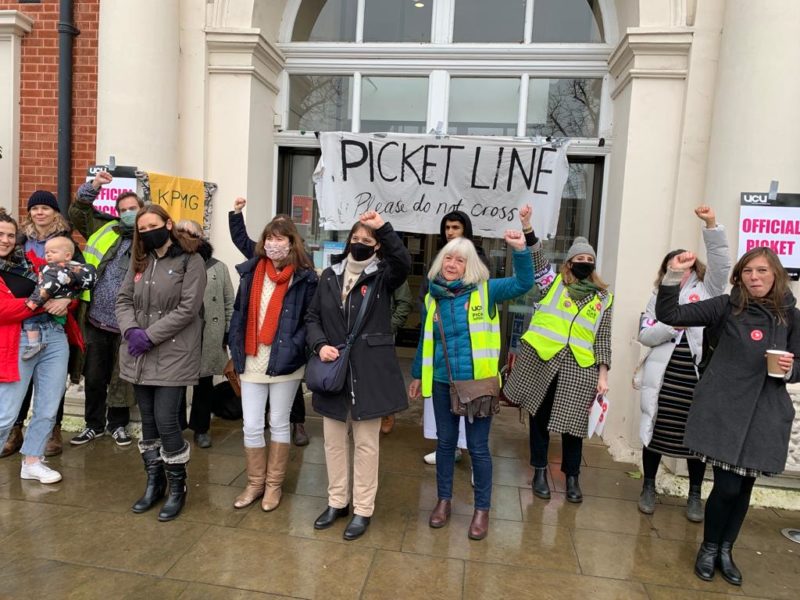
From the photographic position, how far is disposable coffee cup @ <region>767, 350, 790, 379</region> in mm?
2760

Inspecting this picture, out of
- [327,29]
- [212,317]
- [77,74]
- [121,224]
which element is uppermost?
[327,29]

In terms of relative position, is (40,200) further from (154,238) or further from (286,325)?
(286,325)

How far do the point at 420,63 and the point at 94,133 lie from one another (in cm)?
333

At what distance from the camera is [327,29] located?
603 centimetres

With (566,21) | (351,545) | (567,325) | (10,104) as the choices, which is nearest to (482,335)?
(567,325)

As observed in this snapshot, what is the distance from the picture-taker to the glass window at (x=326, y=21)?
5977mm

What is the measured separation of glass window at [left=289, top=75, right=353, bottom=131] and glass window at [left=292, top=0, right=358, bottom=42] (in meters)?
0.43

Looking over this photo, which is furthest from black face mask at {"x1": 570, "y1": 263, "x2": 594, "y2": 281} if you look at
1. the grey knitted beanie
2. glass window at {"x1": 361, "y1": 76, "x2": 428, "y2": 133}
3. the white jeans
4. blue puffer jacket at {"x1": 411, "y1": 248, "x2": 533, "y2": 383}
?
glass window at {"x1": 361, "y1": 76, "x2": 428, "y2": 133}

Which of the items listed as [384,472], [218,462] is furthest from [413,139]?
[218,462]

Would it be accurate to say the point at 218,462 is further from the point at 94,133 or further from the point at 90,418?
Result: the point at 94,133

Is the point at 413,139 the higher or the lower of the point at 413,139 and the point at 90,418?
the higher

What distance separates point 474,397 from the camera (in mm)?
3229

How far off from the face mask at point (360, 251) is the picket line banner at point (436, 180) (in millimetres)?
1771

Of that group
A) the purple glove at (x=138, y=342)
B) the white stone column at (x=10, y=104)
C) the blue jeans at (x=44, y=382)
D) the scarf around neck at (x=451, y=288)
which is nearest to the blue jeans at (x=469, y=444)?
the scarf around neck at (x=451, y=288)
